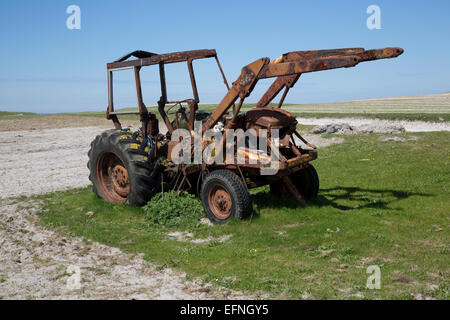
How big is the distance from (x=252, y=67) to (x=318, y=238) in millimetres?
2968

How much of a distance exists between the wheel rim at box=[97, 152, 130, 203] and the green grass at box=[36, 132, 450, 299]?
327mm

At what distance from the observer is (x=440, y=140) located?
16.1m

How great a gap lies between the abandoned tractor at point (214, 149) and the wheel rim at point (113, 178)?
0.07ft

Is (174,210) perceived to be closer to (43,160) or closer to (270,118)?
(270,118)

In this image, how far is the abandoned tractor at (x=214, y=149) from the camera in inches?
276

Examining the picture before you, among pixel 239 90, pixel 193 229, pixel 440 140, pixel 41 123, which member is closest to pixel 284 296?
pixel 193 229

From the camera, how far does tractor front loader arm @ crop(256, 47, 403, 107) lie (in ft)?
19.1

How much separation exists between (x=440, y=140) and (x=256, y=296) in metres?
14.2

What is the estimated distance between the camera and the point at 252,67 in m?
6.88
